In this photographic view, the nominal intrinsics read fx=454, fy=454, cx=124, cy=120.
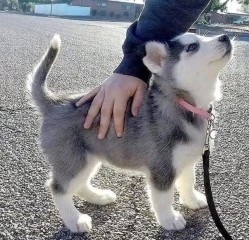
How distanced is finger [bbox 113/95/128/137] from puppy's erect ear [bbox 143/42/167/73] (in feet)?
0.82

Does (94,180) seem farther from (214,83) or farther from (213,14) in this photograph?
(213,14)

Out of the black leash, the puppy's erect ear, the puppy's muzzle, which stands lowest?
the black leash

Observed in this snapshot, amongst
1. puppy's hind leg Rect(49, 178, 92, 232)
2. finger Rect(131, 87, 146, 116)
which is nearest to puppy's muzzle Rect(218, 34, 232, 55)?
finger Rect(131, 87, 146, 116)

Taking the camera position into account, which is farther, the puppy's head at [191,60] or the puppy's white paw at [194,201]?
the puppy's white paw at [194,201]

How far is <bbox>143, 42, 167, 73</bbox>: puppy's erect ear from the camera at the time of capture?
7.73 ft

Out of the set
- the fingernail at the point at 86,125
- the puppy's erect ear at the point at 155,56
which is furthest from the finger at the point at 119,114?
the puppy's erect ear at the point at 155,56

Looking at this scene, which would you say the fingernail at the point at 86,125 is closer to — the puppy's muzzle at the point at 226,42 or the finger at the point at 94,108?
the finger at the point at 94,108

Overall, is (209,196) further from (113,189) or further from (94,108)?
(113,189)

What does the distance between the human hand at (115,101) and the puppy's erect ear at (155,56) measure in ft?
0.35

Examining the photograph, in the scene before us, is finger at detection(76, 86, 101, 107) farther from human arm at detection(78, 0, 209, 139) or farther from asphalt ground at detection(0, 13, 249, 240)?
asphalt ground at detection(0, 13, 249, 240)

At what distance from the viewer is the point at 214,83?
7.48 feet

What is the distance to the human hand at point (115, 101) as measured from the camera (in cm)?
223

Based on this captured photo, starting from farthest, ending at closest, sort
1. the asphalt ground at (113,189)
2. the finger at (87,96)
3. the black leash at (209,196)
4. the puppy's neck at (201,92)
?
the finger at (87,96) < the puppy's neck at (201,92) < the asphalt ground at (113,189) < the black leash at (209,196)

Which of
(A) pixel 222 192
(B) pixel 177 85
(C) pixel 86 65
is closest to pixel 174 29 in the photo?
(B) pixel 177 85
